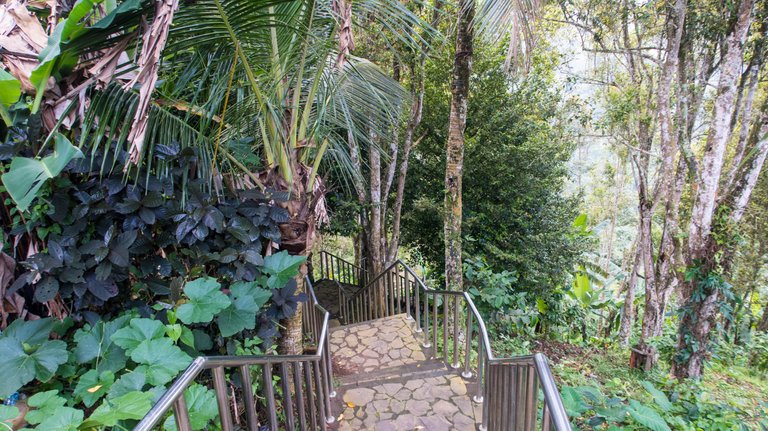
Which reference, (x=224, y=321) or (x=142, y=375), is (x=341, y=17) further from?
(x=142, y=375)

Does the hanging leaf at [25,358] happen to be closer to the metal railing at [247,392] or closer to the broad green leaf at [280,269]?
the metal railing at [247,392]

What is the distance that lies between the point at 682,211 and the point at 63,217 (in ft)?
31.3

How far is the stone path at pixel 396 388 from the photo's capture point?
2654 mm

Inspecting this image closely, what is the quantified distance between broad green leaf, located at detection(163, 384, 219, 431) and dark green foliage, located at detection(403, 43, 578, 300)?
5406 millimetres

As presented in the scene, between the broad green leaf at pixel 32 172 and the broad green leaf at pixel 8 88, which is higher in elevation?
the broad green leaf at pixel 8 88

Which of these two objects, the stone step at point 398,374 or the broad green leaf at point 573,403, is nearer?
the broad green leaf at point 573,403

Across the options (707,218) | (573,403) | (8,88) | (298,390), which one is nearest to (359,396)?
(298,390)

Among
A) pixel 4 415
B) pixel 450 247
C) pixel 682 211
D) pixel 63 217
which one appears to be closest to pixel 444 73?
pixel 450 247

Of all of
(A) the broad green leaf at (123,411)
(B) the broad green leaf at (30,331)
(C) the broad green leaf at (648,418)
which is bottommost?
(C) the broad green leaf at (648,418)

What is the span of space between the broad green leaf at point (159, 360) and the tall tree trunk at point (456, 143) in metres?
3.35

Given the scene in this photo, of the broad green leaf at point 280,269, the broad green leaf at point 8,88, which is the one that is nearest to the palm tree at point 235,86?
the broad green leaf at point 8,88

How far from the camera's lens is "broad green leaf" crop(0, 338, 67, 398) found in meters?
1.29

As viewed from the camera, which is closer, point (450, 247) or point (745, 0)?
point (745, 0)

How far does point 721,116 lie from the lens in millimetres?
3906
